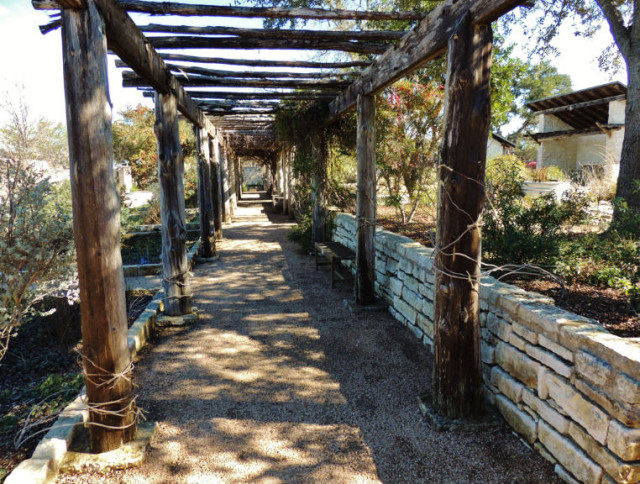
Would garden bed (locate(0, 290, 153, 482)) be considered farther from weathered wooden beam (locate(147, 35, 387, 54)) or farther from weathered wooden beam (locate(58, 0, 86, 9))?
weathered wooden beam (locate(147, 35, 387, 54))

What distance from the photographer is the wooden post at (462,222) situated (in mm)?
2533

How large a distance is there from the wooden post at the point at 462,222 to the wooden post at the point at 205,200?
6208mm

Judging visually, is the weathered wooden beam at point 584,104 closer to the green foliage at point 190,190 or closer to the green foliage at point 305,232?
the green foliage at point 305,232

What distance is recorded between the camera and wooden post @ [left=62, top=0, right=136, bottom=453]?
86.9 inches

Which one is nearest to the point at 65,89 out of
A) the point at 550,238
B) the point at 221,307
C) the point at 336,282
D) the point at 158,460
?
the point at 158,460

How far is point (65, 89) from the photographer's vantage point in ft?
7.26

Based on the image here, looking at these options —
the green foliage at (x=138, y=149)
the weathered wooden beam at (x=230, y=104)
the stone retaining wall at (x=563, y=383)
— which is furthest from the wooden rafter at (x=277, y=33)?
the green foliage at (x=138, y=149)

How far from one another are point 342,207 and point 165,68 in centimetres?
512

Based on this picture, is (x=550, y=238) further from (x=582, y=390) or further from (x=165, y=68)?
(x=165, y=68)

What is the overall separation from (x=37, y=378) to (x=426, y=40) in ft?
14.8

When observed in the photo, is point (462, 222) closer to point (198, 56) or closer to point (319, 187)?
point (198, 56)

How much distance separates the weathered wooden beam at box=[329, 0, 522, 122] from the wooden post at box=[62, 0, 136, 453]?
7.34 ft

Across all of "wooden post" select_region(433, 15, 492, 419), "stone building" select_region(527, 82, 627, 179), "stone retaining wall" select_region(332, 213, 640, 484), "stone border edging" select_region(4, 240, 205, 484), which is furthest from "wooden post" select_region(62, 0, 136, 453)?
"stone building" select_region(527, 82, 627, 179)

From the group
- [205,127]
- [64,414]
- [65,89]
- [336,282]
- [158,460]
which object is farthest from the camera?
[205,127]
